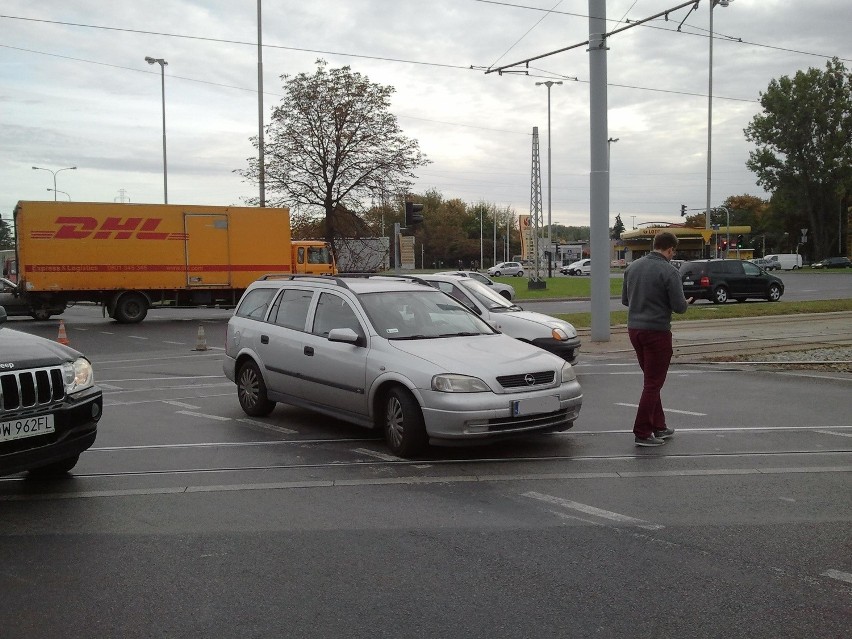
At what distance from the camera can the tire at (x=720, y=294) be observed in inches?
1198

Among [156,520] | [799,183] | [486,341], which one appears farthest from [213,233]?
[799,183]

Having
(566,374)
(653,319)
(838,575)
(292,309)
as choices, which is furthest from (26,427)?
(653,319)

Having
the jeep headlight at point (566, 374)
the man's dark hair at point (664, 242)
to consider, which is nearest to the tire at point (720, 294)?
the man's dark hair at point (664, 242)

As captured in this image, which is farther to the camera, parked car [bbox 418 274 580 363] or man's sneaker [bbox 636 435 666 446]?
parked car [bbox 418 274 580 363]

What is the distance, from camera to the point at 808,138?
83.4 metres

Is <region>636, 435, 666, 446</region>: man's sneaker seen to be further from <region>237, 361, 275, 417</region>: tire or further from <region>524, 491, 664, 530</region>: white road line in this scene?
<region>237, 361, 275, 417</region>: tire

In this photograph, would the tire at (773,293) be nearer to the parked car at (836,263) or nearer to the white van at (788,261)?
the parked car at (836,263)

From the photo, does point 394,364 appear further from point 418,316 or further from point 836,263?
point 836,263

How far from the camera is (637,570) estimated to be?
4.47m

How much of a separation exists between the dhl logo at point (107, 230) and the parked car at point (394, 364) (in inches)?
686

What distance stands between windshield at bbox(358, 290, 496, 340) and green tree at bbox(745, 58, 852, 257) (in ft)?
269

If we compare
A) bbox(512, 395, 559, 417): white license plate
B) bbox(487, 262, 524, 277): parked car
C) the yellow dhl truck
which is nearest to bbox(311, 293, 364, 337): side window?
bbox(512, 395, 559, 417): white license plate

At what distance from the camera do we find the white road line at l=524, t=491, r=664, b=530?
5.28m

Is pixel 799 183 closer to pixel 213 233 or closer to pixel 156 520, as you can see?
pixel 213 233
